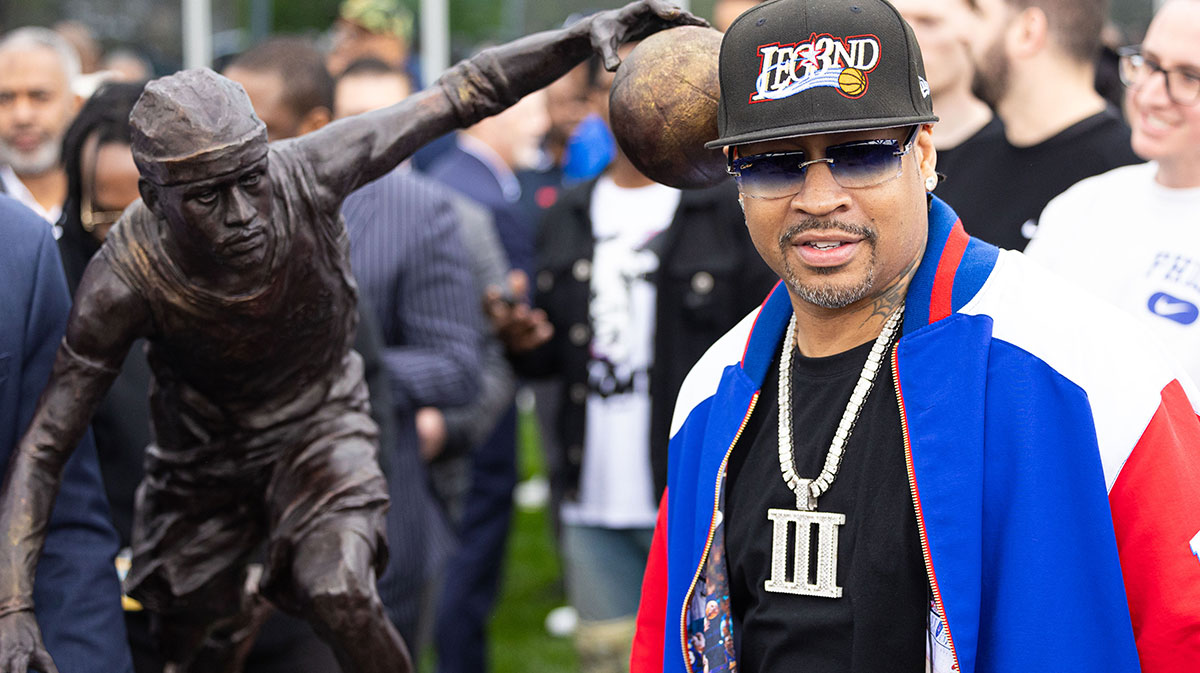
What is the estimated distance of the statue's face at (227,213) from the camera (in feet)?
9.62

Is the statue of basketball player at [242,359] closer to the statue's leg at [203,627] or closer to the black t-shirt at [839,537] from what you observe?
the statue's leg at [203,627]

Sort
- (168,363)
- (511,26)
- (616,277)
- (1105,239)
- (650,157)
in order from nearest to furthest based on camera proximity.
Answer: (650,157) → (168,363) → (1105,239) → (616,277) → (511,26)

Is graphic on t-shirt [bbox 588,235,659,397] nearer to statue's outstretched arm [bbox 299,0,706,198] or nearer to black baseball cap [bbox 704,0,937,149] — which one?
statue's outstretched arm [bbox 299,0,706,198]

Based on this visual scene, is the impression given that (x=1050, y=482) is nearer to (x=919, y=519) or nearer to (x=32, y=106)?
(x=919, y=519)

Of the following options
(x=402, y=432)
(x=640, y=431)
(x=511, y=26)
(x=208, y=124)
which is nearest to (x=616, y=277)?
(x=640, y=431)

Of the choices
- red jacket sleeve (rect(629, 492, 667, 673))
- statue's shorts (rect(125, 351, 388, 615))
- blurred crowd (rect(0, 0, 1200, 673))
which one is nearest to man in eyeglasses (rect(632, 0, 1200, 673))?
red jacket sleeve (rect(629, 492, 667, 673))

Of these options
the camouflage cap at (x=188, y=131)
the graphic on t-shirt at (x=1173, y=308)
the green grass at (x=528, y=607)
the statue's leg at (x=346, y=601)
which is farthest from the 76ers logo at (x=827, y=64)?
the green grass at (x=528, y=607)

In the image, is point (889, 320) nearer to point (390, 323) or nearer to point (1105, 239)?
point (1105, 239)

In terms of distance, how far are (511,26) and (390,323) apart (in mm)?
10828

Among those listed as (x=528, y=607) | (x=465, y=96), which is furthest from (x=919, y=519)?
(x=528, y=607)

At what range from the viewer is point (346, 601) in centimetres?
310

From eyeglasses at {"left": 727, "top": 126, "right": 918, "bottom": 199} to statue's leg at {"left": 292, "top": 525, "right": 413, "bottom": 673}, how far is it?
1.37 m

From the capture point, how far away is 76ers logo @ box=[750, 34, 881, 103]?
2518 millimetres

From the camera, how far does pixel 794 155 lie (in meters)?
2.62
